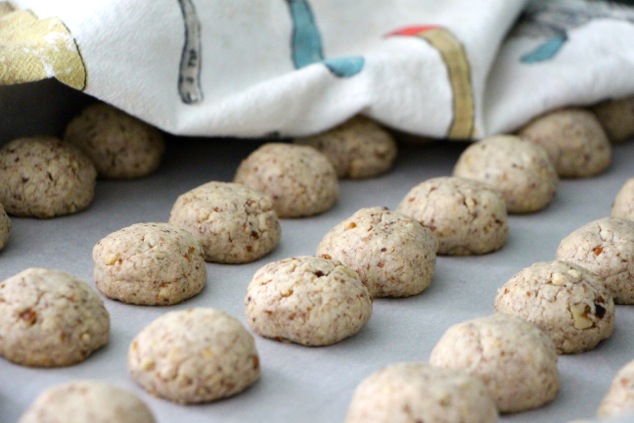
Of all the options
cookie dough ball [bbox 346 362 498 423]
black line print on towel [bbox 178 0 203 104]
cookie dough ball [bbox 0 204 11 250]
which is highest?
black line print on towel [bbox 178 0 203 104]

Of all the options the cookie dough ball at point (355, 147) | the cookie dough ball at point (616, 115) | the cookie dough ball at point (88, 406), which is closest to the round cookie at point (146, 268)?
the cookie dough ball at point (88, 406)

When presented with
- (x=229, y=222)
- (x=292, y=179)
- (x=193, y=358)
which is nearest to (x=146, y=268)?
(x=229, y=222)

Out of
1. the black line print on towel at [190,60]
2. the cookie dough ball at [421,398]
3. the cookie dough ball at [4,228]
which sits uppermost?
the black line print on towel at [190,60]

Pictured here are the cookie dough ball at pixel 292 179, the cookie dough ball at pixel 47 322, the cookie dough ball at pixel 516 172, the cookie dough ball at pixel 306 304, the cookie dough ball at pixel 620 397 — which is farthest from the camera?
the cookie dough ball at pixel 516 172

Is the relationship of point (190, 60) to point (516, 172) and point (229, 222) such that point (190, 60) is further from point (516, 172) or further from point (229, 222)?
point (516, 172)

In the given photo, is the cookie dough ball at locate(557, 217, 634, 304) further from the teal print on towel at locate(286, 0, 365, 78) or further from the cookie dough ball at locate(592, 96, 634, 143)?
the cookie dough ball at locate(592, 96, 634, 143)

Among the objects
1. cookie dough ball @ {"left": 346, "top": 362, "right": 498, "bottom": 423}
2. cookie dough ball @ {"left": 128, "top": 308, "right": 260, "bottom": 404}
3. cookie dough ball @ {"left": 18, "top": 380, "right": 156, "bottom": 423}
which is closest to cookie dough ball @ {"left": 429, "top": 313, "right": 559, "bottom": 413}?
cookie dough ball @ {"left": 346, "top": 362, "right": 498, "bottom": 423}

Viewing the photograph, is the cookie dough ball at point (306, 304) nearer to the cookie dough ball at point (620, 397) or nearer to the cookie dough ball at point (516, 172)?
the cookie dough ball at point (620, 397)
